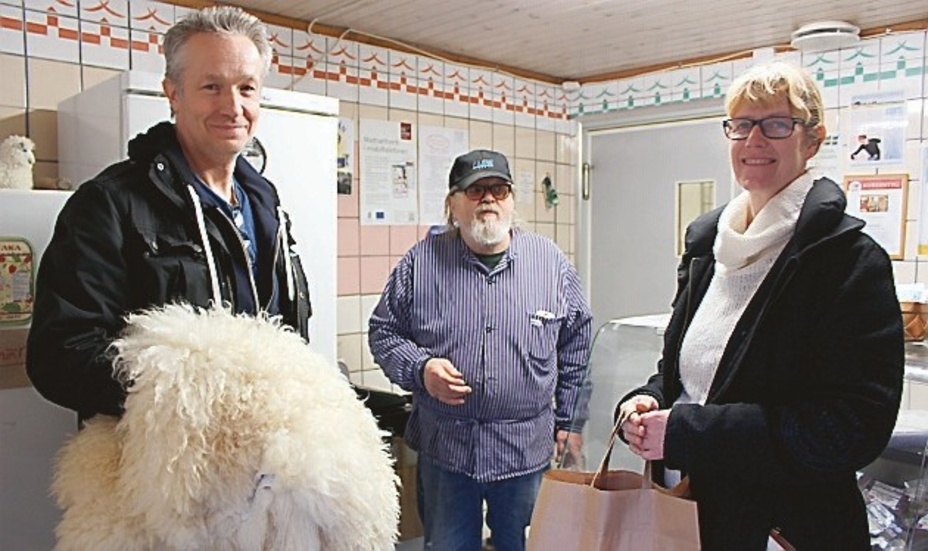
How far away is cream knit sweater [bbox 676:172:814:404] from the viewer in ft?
4.24

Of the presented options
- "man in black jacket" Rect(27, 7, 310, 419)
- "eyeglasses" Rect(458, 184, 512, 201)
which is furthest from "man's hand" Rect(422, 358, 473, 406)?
"man in black jacket" Rect(27, 7, 310, 419)

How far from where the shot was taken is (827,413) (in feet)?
3.84

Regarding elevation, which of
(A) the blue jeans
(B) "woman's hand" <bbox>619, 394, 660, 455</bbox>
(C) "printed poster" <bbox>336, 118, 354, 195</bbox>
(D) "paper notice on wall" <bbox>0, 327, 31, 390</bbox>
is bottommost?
(A) the blue jeans

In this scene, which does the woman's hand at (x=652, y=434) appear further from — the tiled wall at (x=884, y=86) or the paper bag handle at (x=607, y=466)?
the tiled wall at (x=884, y=86)

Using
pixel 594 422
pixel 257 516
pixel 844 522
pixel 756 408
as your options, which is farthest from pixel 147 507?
pixel 594 422

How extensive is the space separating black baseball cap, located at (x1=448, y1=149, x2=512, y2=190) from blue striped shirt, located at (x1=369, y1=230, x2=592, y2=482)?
0.50 feet

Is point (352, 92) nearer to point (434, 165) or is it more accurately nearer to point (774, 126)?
point (434, 165)

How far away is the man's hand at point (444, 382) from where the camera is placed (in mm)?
2018

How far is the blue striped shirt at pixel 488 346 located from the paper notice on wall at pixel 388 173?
0.87 metres

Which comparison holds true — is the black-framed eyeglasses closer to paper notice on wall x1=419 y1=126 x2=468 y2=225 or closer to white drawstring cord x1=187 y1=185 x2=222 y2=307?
white drawstring cord x1=187 y1=185 x2=222 y2=307

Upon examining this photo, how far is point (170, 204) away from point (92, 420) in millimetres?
337

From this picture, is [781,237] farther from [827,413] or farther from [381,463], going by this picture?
[381,463]

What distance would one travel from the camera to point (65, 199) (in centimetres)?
175

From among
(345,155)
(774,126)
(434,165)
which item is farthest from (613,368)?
(434,165)
